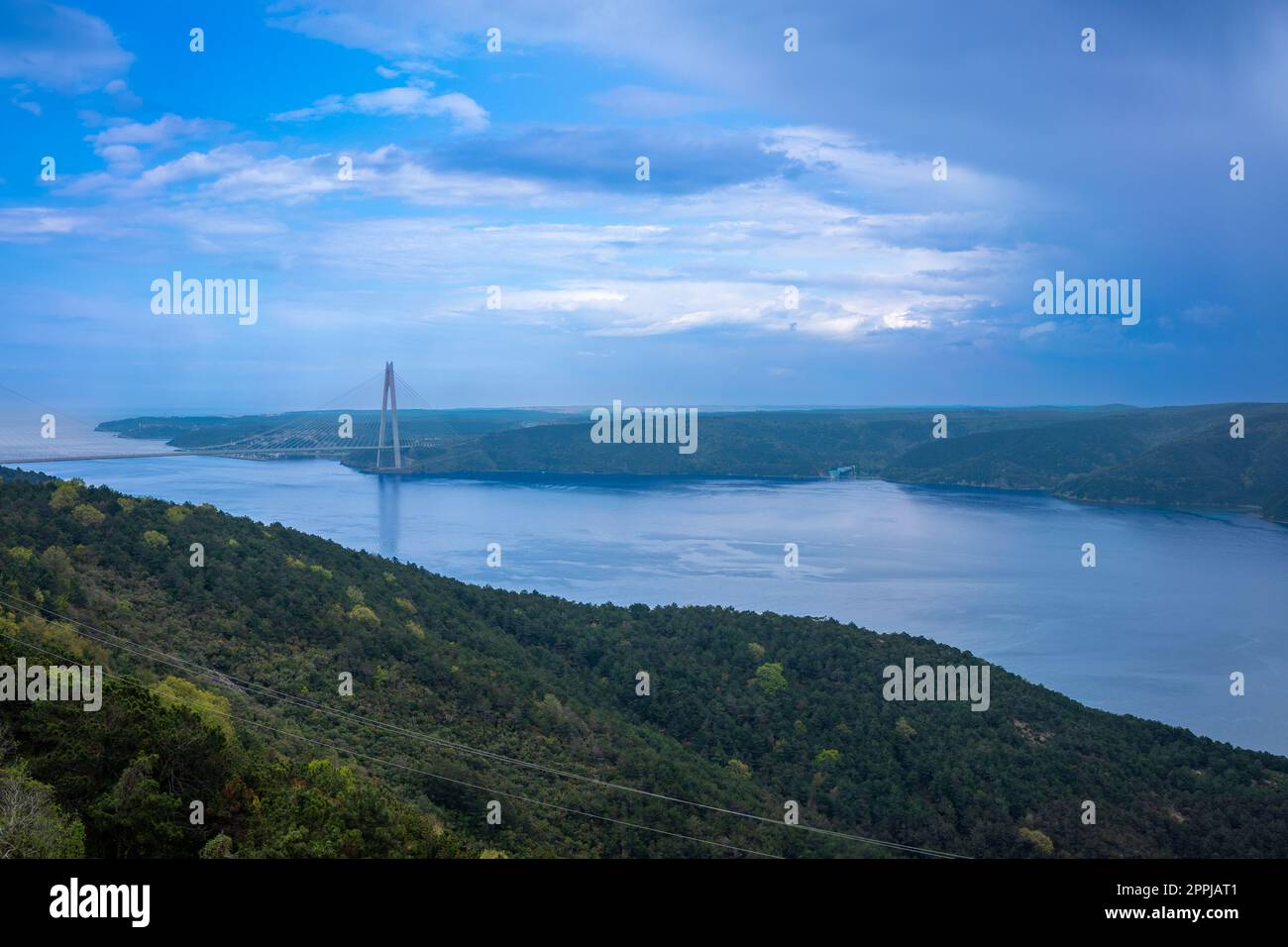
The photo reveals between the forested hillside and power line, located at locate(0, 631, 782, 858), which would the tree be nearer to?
the forested hillside

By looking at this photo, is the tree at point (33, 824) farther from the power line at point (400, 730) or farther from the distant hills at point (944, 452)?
the distant hills at point (944, 452)

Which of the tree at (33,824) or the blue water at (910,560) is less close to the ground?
the tree at (33,824)

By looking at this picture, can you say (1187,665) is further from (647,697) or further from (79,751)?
(79,751)

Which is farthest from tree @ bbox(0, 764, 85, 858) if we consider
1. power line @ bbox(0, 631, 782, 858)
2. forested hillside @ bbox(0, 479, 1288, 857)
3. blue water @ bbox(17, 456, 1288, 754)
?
blue water @ bbox(17, 456, 1288, 754)

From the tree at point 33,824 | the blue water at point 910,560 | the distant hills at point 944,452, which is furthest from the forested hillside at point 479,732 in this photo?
the distant hills at point 944,452
